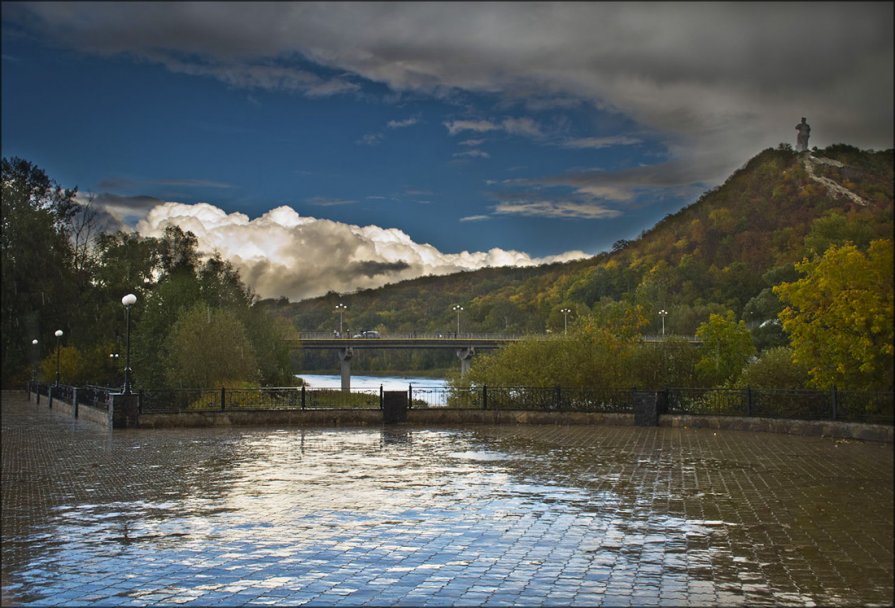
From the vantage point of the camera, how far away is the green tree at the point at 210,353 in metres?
49.1

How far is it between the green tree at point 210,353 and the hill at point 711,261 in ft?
66.8

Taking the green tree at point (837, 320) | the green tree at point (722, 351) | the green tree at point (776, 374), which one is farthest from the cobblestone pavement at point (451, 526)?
the green tree at point (722, 351)

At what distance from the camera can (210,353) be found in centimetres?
4922

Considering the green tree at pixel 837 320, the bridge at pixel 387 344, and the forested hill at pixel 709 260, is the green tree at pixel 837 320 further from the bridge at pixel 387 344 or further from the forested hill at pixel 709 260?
the bridge at pixel 387 344

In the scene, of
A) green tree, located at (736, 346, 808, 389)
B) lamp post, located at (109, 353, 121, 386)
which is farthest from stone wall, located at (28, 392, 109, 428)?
green tree, located at (736, 346, 808, 389)

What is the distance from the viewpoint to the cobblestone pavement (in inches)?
294

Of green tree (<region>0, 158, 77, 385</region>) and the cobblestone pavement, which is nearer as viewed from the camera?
the cobblestone pavement

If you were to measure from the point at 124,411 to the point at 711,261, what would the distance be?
75452mm

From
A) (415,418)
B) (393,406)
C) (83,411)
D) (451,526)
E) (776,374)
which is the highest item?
(776,374)

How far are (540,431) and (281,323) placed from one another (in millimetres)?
53072

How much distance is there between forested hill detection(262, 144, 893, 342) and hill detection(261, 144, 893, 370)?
0.18m

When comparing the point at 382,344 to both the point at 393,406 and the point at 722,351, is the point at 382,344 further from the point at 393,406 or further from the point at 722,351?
the point at 393,406

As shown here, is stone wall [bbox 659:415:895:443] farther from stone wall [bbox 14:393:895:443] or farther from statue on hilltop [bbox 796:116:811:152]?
statue on hilltop [bbox 796:116:811:152]

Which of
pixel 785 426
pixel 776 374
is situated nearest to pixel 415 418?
pixel 785 426
